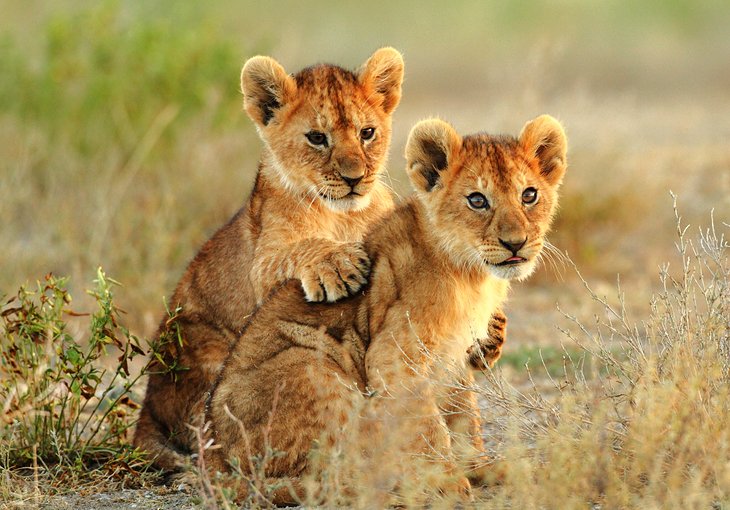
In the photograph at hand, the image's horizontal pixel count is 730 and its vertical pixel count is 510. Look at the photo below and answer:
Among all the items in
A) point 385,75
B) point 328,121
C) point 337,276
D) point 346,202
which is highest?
point 385,75

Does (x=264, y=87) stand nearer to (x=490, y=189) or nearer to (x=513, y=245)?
(x=490, y=189)

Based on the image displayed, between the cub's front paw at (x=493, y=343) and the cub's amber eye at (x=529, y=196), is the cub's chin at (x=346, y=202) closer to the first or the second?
the cub's front paw at (x=493, y=343)

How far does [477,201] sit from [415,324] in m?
0.72

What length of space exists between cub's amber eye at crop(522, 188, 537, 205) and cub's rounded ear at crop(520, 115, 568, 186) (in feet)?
0.86

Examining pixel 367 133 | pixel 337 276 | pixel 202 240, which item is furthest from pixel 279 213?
pixel 202 240

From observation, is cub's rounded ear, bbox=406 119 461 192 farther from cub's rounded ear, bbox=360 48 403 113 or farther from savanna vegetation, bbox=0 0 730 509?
cub's rounded ear, bbox=360 48 403 113

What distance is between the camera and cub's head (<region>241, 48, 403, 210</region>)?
6.55m

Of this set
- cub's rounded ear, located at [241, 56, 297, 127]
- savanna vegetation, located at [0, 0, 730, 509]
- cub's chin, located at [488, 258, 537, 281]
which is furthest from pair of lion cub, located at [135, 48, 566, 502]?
savanna vegetation, located at [0, 0, 730, 509]

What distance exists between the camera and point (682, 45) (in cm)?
2970

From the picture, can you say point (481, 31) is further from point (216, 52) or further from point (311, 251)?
point (311, 251)

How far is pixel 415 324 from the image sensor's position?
5.53m

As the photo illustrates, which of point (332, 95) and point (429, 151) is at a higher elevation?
point (332, 95)

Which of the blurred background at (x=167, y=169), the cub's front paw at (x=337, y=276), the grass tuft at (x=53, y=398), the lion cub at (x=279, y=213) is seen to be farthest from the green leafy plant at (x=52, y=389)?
the blurred background at (x=167, y=169)

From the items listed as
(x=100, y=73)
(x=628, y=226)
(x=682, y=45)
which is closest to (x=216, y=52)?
(x=100, y=73)
